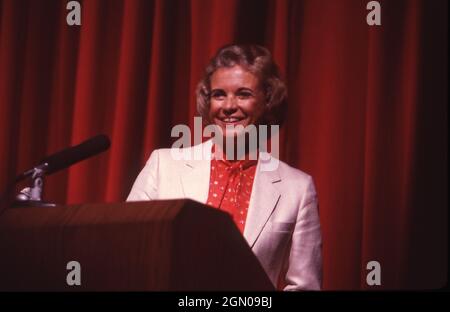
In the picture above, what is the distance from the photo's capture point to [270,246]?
1835 millimetres

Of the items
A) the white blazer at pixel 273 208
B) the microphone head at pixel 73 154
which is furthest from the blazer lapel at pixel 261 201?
the microphone head at pixel 73 154

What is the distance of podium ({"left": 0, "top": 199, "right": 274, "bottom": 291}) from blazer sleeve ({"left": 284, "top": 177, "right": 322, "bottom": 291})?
0.79m

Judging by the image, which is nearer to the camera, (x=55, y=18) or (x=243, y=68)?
(x=243, y=68)

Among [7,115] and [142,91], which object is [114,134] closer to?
[142,91]

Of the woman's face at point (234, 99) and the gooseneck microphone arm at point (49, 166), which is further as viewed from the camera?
the woman's face at point (234, 99)

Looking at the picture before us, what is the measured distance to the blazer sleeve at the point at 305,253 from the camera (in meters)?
1.83

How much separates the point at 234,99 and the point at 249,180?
25cm

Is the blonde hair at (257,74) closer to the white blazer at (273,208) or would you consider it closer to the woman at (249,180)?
the woman at (249,180)

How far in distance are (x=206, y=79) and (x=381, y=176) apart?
65cm

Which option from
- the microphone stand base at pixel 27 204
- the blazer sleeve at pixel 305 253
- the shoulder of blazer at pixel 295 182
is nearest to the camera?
the microphone stand base at pixel 27 204

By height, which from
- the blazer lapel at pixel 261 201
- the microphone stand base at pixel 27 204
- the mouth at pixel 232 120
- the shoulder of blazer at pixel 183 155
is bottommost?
the blazer lapel at pixel 261 201

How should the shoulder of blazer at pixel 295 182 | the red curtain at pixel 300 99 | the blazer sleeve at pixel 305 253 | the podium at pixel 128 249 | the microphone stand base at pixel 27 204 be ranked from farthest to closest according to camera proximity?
1. the red curtain at pixel 300 99
2. the shoulder of blazer at pixel 295 182
3. the blazer sleeve at pixel 305 253
4. the microphone stand base at pixel 27 204
5. the podium at pixel 128 249

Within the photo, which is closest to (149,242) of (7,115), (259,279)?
(259,279)

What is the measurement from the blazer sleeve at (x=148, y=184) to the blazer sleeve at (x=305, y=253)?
0.42 metres
